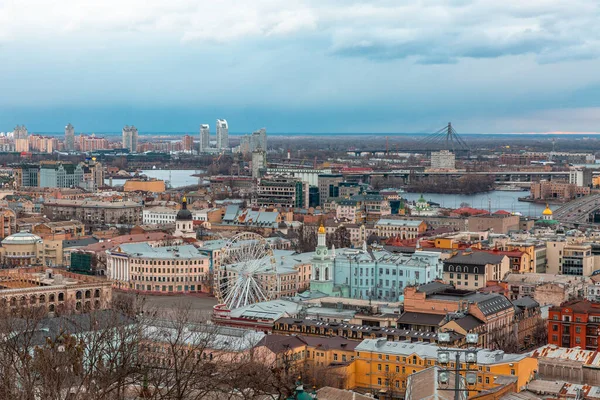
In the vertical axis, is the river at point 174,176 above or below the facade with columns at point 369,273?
below

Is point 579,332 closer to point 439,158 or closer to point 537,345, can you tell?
point 537,345

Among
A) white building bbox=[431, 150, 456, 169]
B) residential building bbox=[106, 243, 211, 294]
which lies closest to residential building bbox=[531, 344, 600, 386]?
residential building bbox=[106, 243, 211, 294]

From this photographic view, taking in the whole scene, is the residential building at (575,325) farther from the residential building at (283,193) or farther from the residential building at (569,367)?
the residential building at (283,193)

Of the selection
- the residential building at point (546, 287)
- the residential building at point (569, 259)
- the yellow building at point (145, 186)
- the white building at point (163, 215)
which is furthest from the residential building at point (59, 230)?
the yellow building at point (145, 186)

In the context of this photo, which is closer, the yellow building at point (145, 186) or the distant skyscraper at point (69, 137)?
the yellow building at point (145, 186)

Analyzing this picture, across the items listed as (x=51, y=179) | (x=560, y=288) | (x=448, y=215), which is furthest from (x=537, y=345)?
(x=51, y=179)

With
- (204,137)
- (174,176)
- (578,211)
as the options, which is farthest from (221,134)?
(578,211)

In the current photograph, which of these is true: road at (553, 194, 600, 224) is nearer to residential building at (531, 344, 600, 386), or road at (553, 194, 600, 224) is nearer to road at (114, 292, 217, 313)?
road at (114, 292, 217, 313)
